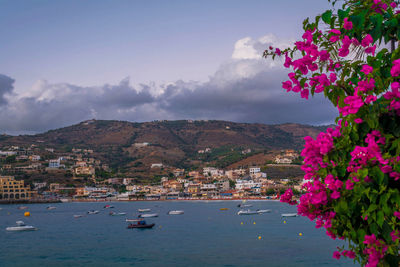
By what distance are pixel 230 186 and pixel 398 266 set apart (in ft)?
549

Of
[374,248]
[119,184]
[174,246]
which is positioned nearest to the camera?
[374,248]

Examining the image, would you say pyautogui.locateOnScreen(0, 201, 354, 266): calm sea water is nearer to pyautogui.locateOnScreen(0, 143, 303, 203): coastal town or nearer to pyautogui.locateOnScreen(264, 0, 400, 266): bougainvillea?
pyautogui.locateOnScreen(264, 0, 400, 266): bougainvillea

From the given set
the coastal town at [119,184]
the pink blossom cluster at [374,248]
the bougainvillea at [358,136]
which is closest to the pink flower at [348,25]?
the bougainvillea at [358,136]

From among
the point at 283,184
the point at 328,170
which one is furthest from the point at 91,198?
the point at 328,170

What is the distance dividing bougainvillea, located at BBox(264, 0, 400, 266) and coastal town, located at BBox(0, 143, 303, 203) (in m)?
134

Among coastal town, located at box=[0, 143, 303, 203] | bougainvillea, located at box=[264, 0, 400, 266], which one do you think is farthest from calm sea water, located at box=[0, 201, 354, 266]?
coastal town, located at box=[0, 143, 303, 203]

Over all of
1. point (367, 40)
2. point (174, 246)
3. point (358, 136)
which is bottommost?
point (174, 246)

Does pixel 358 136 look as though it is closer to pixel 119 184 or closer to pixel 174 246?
pixel 174 246

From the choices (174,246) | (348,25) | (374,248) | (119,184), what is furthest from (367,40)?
(119,184)

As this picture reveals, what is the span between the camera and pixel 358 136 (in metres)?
3.55

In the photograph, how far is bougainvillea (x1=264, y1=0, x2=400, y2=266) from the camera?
3.35 m

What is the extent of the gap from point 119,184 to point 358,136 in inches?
7137

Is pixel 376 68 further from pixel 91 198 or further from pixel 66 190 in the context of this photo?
pixel 66 190

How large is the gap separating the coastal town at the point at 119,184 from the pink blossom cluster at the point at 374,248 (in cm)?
13404
